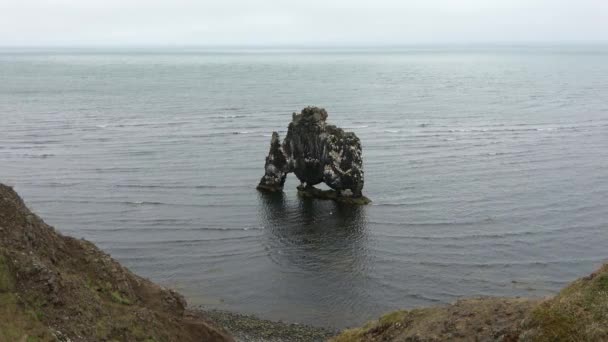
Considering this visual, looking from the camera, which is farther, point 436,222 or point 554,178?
point 554,178

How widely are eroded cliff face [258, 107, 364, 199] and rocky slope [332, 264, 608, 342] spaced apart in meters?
48.8

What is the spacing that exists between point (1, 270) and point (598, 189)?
239 ft

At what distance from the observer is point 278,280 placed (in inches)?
1955

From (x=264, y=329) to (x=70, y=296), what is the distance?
1796 cm

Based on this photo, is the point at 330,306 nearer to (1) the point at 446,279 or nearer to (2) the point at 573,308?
(1) the point at 446,279

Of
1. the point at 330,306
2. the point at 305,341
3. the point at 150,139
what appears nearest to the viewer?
the point at 305,341

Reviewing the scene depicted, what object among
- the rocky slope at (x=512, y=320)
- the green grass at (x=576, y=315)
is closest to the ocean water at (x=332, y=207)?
the rocky slope at (x=512, y=320)

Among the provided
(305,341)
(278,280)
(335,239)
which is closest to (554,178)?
(335,239)

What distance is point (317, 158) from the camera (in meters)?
74.7

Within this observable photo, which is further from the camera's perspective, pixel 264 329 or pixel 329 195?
pixel 329 195

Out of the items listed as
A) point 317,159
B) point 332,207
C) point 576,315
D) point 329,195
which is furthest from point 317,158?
point 576,315

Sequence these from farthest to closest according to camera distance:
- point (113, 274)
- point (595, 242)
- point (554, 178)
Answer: point (554, 178)
point (595, 242)
point (113, 274)

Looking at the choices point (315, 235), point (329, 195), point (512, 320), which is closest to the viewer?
point (512, 320)

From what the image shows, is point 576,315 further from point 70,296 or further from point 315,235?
point 315,235
